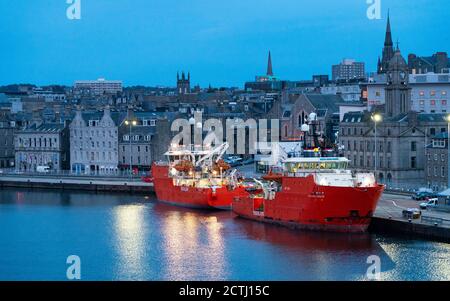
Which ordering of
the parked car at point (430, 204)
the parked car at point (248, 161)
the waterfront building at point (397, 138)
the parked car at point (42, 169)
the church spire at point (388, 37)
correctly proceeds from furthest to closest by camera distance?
1. the church spire at point (388, 37)
2. the parked car at point (42, 169)
3. the parked car at point (248, 161)
4. the waterfront building at point (397, 138)
5. the parked car at point (430, 204)

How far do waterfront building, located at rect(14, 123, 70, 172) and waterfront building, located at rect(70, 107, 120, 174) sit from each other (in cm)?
105

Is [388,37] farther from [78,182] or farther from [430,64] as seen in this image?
[78,182]

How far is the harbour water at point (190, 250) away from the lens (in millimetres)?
35219

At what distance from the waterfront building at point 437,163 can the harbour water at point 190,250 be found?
1078 cm

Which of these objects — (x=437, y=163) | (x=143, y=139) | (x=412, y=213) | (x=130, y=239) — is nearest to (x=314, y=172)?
(x=412, y=213)

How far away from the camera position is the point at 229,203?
54.8 m

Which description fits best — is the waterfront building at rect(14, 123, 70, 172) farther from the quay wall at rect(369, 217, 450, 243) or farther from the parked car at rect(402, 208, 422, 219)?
the parked car at rect(402, 208, 422, 219)

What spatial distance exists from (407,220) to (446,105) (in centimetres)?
2776

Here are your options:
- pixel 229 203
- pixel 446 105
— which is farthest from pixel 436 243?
pixel 446 105

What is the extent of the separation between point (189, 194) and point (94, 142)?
21311 millimetres
